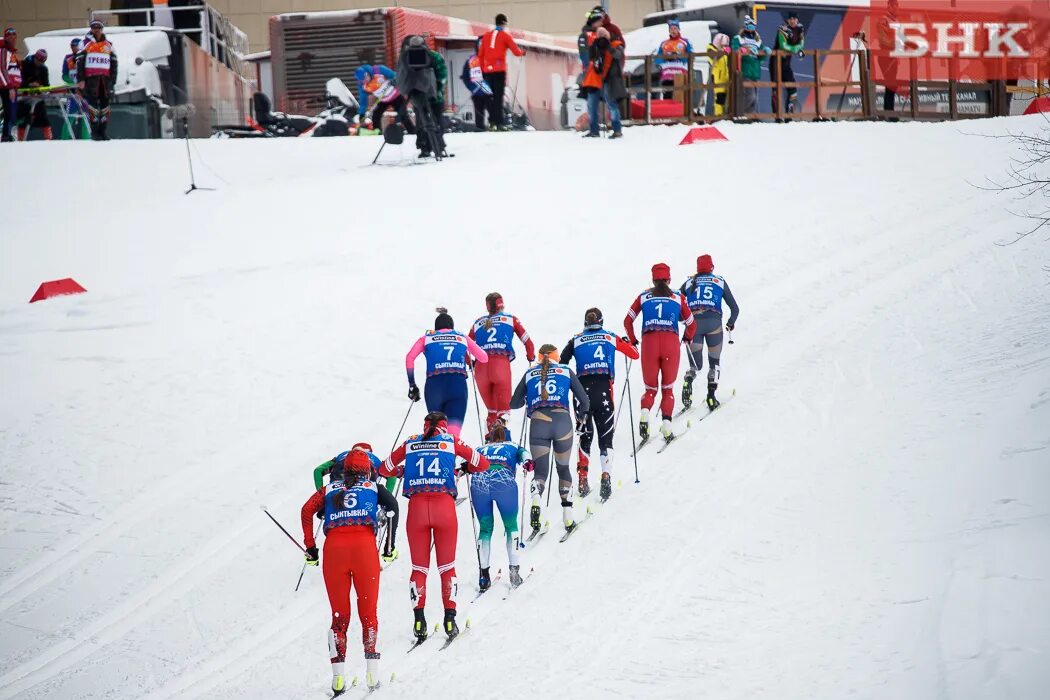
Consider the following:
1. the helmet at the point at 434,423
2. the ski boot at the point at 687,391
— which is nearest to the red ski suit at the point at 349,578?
the helmet at the point at 434,423

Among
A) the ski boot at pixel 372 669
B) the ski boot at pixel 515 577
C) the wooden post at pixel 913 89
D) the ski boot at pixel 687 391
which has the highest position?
the wooden post at pixel 913 89

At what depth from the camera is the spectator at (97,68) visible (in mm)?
22250

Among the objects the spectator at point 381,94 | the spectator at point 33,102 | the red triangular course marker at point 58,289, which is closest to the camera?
the red triangular course marker at point 58,289

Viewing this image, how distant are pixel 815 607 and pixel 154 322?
31.3 feet

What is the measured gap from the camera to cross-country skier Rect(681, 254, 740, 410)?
42.7 feet

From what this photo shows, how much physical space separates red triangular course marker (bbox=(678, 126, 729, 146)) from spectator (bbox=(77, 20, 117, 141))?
10140 mm

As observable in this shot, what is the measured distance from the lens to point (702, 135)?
23078 mm

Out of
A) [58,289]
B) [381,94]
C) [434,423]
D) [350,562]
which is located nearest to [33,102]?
[381,94]

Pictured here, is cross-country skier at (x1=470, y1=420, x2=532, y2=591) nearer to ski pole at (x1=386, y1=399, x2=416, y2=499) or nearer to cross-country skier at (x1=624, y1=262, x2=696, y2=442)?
ski pole at (x1=386, y1=399, x2=416, y2=499)

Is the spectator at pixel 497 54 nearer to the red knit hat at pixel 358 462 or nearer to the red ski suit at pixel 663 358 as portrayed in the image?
the red ski suit at pixel 663 358

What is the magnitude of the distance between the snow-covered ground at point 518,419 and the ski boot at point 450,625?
0.08 meters

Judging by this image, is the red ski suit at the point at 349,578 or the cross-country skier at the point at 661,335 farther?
the cross-country skier at the point at 661,335

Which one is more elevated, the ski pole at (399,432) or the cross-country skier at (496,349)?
the cross-country skier at (496,349)

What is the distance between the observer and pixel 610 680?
7996mm
